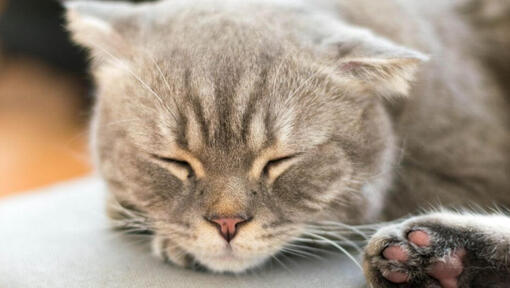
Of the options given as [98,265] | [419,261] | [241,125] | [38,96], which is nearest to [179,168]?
[241,125]

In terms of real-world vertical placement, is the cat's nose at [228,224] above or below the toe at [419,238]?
above

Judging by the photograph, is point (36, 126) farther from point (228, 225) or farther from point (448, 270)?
point (448, 270)

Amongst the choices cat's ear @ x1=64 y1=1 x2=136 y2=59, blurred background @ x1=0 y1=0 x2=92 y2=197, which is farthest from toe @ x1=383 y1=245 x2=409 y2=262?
blurred background @ x1=0 y1=0 x2=92 y2=197

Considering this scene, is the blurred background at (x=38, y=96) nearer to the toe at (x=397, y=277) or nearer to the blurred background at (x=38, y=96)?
the blurred background at (x=38, y=96)

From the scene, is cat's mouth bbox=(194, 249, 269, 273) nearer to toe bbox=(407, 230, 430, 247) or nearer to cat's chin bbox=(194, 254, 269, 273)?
cat's chin bbox=(194, 254, 269, 273)

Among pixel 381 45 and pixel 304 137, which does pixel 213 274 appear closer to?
pixel 304 137

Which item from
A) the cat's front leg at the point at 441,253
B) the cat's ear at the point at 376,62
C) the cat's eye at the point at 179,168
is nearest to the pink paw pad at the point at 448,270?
the cat's front leg at the point at 441,253
